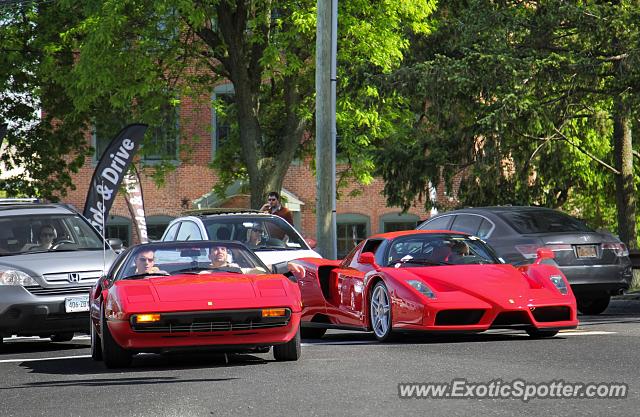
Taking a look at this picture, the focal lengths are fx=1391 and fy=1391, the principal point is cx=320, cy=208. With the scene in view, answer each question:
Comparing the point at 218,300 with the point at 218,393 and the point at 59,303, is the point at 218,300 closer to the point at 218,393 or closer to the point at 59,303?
the point at 218,393

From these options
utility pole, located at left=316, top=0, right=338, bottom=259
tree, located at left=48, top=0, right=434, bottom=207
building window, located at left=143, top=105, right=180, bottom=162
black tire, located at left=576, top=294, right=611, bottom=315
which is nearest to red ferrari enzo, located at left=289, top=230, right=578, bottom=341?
black tire, located at left=576, top=294, right=611, bottom=315

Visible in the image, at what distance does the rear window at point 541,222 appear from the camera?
66.4ft

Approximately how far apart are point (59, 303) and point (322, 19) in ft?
34.6

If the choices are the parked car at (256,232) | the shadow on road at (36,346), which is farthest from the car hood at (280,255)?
the shadow on road at (36,346)

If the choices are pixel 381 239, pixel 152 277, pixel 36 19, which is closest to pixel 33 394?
pixel 152 277

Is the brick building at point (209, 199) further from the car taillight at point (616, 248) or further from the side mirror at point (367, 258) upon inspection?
the side mirror at point (367, 258)

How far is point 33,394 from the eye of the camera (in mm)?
11164

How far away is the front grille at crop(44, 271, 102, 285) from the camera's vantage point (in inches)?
636

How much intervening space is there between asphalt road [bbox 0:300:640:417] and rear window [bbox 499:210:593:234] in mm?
3838

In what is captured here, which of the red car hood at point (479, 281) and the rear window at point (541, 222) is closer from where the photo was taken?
the red car hood at point (479, 281)

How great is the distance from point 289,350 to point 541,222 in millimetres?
8132

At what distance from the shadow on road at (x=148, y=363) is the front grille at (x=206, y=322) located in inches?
22.5

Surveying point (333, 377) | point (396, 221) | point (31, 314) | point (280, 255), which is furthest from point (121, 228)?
point (333, 377)
